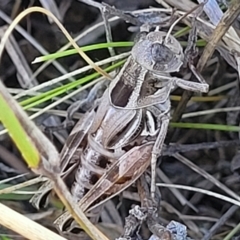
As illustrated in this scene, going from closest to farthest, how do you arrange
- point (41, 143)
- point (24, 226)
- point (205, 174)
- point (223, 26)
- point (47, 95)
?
point (41, 143)
point (24, 226)
point (223, 26)
point (47, 95)
point (205, 174)

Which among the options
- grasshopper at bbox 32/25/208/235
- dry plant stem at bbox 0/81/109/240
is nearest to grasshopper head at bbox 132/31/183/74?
grasshopper at bbox 32/25/208/235

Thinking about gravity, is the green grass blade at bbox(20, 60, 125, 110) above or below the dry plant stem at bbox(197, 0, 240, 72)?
below

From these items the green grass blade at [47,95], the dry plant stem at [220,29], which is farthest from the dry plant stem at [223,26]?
the green grass blade at [47,95]

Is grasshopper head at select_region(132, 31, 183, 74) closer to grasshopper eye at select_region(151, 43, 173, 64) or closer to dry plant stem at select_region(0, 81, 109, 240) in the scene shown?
grasshopper eye at select_region(151, 43, 173, 64)

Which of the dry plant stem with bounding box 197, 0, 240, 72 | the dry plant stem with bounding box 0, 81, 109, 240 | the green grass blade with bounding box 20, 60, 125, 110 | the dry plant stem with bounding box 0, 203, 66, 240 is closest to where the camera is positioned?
the dry plant stem with bounding box 0, 81, 109, 240

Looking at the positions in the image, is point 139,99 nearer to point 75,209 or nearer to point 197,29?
point 197,29

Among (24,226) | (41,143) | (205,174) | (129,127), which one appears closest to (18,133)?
(41,143)

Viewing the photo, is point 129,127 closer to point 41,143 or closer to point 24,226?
point 24,226

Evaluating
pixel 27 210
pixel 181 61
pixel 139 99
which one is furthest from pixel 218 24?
pixel 27 210
